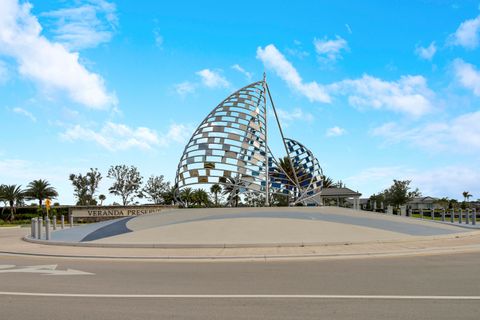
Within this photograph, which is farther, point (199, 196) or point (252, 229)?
point (199, 196)

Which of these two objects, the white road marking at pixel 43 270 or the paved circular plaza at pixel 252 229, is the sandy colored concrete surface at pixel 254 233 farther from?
the white road marking at pixel 43 270

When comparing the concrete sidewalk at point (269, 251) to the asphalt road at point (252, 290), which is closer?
the asphalt road at point (252, 290)

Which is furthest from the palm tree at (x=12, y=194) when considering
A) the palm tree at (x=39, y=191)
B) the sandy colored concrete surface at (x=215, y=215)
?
the sandy colored concrete surface at (x=215, y=215)

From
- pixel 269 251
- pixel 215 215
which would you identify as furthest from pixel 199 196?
pixel 269 251

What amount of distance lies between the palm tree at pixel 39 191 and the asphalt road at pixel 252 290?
2329 inches

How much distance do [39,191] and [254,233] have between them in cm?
5749

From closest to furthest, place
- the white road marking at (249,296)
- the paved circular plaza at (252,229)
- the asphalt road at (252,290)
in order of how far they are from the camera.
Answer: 1. the asphalt road at (252,290)
2. the white road marking at (249,296)
3. the paved circular plaza at (252,229)

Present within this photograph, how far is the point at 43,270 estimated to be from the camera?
1209cm

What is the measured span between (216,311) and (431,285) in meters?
4.80

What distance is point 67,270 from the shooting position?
12.1m

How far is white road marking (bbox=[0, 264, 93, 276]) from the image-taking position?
11.4 metres

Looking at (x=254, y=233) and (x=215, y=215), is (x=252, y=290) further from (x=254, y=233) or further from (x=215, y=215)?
(x=215, y=215)

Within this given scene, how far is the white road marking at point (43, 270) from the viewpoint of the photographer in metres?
11.4

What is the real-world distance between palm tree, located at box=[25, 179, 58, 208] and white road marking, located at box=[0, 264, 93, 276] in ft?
192
